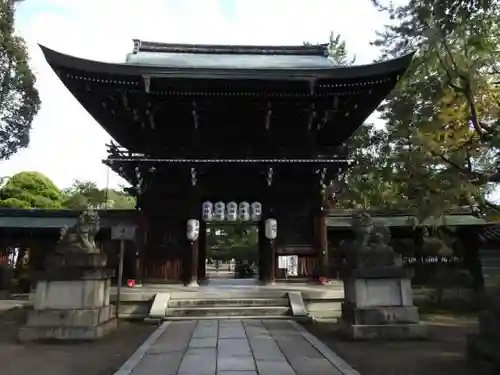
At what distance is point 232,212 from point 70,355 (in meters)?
9.09

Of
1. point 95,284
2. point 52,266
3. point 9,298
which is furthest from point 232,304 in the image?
point 9,298

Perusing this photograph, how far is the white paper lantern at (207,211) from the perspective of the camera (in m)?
16.5

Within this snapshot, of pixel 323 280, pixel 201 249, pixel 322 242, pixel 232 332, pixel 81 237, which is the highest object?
pixel 322 242

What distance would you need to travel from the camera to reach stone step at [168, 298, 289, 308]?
502 inches

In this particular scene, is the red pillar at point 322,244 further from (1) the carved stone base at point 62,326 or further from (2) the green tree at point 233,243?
(2) the green tree at point 233,243

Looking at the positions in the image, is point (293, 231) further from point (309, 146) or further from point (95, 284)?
point (95, 284)

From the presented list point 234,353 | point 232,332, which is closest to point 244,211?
point 232,332

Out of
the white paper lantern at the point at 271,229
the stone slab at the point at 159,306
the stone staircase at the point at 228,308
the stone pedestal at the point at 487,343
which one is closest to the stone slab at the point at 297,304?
the stone staircase at the point at 228,308

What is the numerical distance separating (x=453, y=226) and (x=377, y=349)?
37.4ft

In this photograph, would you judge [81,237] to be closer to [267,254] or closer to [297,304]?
[297,304]

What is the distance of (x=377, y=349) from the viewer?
8.49m

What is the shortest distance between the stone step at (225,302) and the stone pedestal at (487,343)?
648 cm

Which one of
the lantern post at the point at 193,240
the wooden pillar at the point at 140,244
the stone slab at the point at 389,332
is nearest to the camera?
the stone slab at the point at 389,332

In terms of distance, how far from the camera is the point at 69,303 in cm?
996
